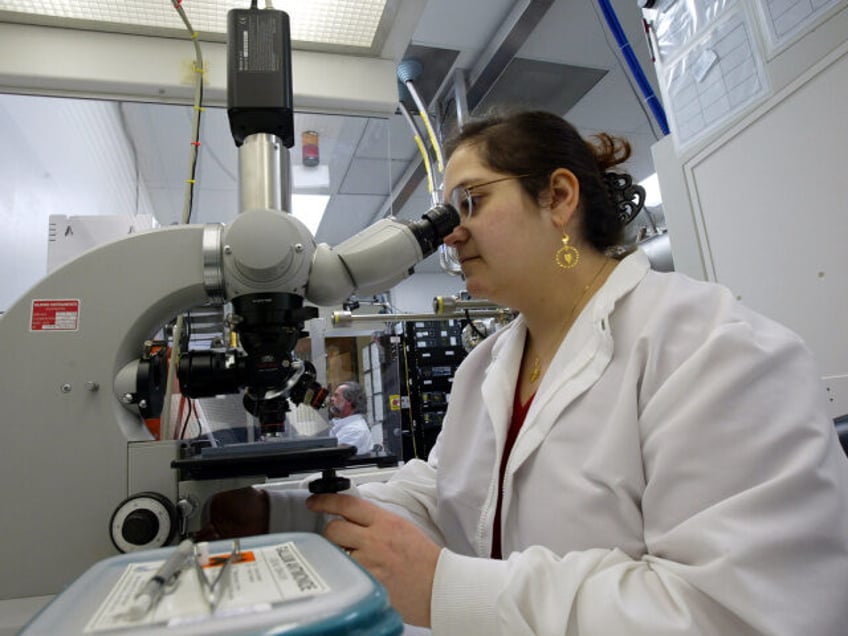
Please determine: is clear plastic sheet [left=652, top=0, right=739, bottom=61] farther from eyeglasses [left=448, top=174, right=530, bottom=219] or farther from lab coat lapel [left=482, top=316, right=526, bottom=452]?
lab coat lapel [left=482, top=316, right=526, bottom=452]

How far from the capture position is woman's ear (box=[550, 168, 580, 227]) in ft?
3.34

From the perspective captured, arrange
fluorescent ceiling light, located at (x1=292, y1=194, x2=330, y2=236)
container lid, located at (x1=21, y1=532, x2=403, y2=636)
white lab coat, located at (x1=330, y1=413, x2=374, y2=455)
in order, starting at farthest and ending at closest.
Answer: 1. fluorescent ceiling light, located at (x1=292, y1=194, x2=330, y2=236)
2. white lab coat, located at (x1=330, y1=413, x2=374, y2=455)
3. container lid, located at (x1=21, y1=532, x2=403, y2=636)

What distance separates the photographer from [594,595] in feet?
1.82

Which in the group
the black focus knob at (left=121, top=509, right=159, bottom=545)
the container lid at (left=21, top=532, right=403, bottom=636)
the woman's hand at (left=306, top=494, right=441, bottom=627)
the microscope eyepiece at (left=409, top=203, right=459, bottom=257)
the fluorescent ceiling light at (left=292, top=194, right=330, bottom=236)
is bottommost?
the woman's hand at (left=306, top=494, right=441, bottom=627)

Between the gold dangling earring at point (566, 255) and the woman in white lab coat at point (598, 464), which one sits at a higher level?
the gold dangling earring at point (566, 255)

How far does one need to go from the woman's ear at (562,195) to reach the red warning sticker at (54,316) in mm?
785

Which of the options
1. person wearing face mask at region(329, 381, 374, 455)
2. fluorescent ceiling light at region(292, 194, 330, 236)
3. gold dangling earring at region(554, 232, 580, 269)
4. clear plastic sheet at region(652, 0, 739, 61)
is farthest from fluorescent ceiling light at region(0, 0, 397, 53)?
fluorescent ceiling light at region(292, 194, 330, 236)

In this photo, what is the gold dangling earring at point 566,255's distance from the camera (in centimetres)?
101

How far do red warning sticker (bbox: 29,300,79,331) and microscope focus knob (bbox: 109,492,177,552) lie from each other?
251 mm

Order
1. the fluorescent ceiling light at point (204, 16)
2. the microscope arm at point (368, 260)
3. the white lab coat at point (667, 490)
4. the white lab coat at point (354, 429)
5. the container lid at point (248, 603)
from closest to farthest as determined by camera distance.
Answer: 1. the container lid at point (248, 603)
2. the white lab coat at point (667, 490)
3. the microscope arm at point (368, 260)
4. the fluorescent ceiling light at point (204, 16)
5. the white lab coat at point (354, 429)

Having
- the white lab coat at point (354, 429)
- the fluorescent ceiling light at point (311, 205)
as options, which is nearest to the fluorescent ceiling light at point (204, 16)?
the white lab coat at point (354, 429)

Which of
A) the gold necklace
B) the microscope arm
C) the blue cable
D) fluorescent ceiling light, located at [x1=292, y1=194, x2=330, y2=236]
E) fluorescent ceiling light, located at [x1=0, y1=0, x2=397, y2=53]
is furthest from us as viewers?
fluorescent ceiling light, located at [x1=292, y1=194, x2=330, y2=236]

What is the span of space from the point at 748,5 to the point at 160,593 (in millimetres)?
1403

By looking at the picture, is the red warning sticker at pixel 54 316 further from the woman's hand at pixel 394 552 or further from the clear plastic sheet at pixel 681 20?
the clear plastic sheet at pixel 681 20
